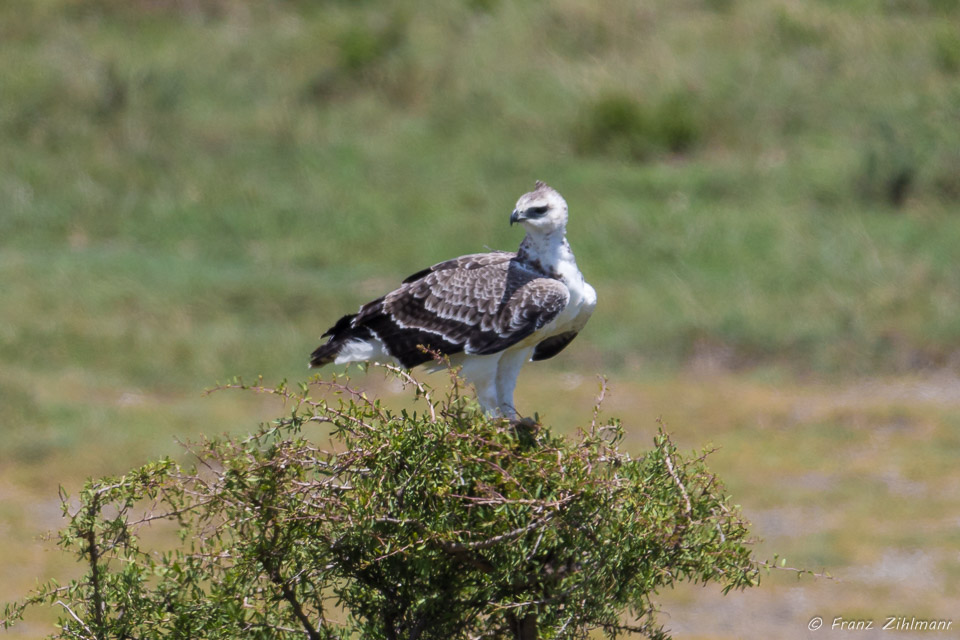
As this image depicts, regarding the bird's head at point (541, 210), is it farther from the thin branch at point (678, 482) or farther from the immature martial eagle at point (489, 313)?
the thin branch at point (678, 482)

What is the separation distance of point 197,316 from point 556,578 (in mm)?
10315

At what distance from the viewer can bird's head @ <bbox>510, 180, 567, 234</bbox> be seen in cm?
574

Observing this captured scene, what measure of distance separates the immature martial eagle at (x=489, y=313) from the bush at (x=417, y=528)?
1545mm

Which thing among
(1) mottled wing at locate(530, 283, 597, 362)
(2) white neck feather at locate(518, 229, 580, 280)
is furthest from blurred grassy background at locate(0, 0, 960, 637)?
(2) white neck feather at locate(518, 229, 580, 280)

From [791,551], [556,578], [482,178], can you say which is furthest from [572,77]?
[556,578]

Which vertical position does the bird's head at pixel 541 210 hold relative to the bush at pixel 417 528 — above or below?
above

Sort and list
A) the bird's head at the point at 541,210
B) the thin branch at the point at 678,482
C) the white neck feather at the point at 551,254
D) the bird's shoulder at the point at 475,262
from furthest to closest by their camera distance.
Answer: the bird's shoulder at the point at 475,262, the white neck feather at the point at 551,254, the bird's head at the point at 541,210, the thin branch at the point at 678,482

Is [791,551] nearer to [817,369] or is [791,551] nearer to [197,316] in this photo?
[817,369]

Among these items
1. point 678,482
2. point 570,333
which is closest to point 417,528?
point 678,482

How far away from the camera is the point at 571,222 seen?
15.5 m

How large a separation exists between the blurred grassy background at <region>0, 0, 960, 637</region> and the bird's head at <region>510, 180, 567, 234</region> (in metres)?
4.99

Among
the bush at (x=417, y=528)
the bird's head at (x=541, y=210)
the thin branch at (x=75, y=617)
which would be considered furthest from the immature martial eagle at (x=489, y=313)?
the thin branch at (x=75, y=617)

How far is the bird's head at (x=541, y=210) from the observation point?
18.8 feet

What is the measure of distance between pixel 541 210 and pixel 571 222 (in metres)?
9.76
